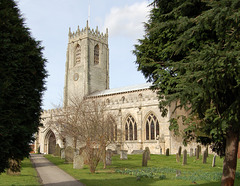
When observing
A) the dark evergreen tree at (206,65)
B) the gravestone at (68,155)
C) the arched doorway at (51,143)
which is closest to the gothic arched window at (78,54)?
the arched doorway at (51,143)

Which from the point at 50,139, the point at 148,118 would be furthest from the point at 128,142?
the point at 50,139

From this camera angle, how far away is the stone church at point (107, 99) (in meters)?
31.0

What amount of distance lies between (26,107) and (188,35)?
4624 mm

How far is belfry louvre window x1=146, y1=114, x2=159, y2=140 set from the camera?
103 ft

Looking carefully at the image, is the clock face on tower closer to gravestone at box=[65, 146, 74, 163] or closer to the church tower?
the church tower

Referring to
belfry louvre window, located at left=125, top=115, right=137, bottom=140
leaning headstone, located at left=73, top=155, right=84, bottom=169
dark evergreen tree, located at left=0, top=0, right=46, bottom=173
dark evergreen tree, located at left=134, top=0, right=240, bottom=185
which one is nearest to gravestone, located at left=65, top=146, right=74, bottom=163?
leaning headstone, located at left=73, top=155, right=84, bottom=169

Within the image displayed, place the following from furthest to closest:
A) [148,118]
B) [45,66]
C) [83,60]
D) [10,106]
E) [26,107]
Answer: [83,60] → [148,118] → [45,66] → [26,107] → [10,106]

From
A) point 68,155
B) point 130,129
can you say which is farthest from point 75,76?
point 68,155

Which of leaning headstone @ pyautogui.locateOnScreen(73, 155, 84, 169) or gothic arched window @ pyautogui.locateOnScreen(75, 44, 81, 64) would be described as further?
gothic arched window @ pyautogui.locateOnScreen(75, 44, 81, 64)

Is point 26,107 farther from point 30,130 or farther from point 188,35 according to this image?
point 188,35

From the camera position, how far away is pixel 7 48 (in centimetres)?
686

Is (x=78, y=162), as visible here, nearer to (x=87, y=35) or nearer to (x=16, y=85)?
(x=16, y=85)

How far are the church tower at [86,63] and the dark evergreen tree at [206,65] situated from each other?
3704 cm

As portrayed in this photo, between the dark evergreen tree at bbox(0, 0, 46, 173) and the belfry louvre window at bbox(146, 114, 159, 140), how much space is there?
2458cm
